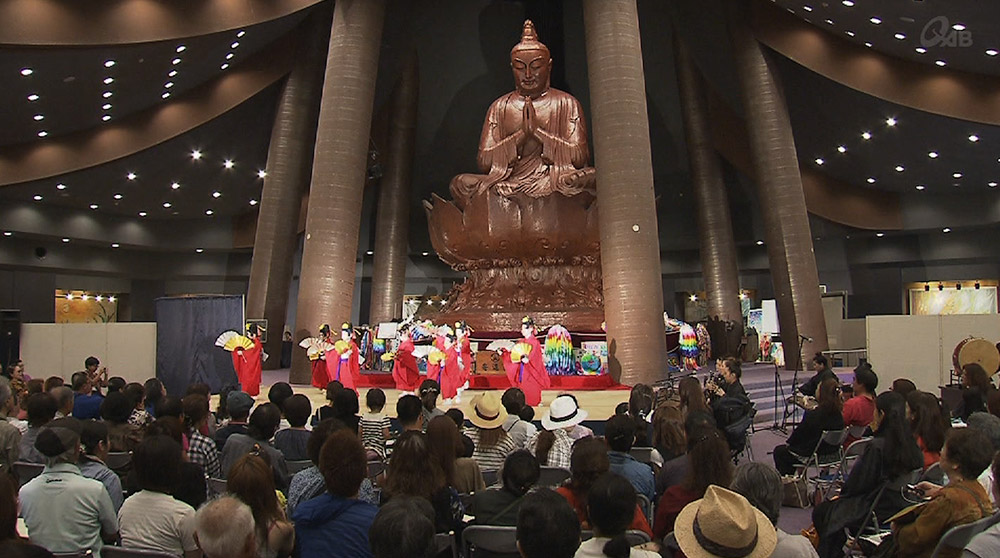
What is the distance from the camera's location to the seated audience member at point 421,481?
3.54 metres

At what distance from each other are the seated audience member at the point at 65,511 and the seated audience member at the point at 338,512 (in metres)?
0.99

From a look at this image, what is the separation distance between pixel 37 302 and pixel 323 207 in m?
14.0

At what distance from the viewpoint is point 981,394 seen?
6.43 meters

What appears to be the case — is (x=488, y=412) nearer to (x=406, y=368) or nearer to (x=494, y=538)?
(x=494, y=538)

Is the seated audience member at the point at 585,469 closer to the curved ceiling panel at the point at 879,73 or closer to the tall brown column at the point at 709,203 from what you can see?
the curved ceiling panel at the point at 879,73

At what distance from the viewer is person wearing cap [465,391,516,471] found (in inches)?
196

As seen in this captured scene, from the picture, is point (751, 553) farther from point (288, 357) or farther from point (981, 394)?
point (288, 357)

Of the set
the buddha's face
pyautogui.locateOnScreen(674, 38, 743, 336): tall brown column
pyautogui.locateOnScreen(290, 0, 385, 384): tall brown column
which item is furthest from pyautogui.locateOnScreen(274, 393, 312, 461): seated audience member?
pyautogui.locateOnScreen(674, 38, 743, 336): tall brown column

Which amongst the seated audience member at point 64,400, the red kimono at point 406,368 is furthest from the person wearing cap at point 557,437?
the red kimono at point 406,368

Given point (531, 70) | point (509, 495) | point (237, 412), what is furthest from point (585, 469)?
point (531, 70)

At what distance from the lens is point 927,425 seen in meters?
4.43

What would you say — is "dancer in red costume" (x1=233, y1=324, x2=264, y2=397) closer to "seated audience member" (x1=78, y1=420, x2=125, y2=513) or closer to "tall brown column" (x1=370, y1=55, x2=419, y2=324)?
"seated audience member" (x1=78, y1=420, x2=125, y2=513)

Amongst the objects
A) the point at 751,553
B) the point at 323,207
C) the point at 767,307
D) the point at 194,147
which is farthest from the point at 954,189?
the point at 751,553

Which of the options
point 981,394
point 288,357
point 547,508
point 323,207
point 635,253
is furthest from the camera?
point 288,357
